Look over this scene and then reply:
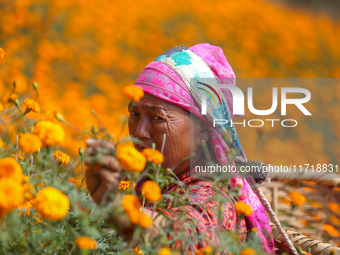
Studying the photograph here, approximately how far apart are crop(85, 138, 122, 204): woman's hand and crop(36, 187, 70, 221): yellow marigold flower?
0.09 meters

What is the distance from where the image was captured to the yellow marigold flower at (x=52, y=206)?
0.48 m

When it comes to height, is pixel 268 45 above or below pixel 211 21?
below

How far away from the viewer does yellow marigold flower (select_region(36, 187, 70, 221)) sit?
0.48 metres

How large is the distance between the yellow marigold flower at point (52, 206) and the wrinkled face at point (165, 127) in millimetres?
533

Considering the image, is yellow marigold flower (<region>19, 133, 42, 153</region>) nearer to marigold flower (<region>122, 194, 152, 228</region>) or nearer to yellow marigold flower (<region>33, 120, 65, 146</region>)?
yellow marigold flower (<region>33, 120, 65, 146</region>)

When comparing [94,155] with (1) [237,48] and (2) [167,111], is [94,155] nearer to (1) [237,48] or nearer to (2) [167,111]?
(2) [167,111]

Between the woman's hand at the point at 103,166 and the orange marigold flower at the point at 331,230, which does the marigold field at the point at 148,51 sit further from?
the woman's hand at the point at 103,166

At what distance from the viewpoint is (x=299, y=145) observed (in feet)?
10.3

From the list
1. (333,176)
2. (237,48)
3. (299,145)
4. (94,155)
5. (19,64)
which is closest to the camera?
(94,155)

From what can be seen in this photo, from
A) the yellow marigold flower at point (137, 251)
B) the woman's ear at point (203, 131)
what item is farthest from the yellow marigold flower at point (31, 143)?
the woman's ear at point (203, 131)

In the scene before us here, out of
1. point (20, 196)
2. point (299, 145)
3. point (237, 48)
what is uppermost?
point (237, 48)

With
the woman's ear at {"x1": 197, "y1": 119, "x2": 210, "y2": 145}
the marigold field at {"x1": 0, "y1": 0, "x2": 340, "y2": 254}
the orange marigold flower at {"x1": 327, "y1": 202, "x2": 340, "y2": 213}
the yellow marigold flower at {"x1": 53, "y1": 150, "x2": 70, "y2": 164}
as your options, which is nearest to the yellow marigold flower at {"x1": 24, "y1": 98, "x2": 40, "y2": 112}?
the yellow marigold flower at {"x1": 53, "y1": 150, "x2": 70, "y2": 164}

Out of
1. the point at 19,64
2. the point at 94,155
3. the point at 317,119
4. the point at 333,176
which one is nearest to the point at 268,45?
the point at 317,119

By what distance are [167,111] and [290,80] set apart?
8.63 ft
